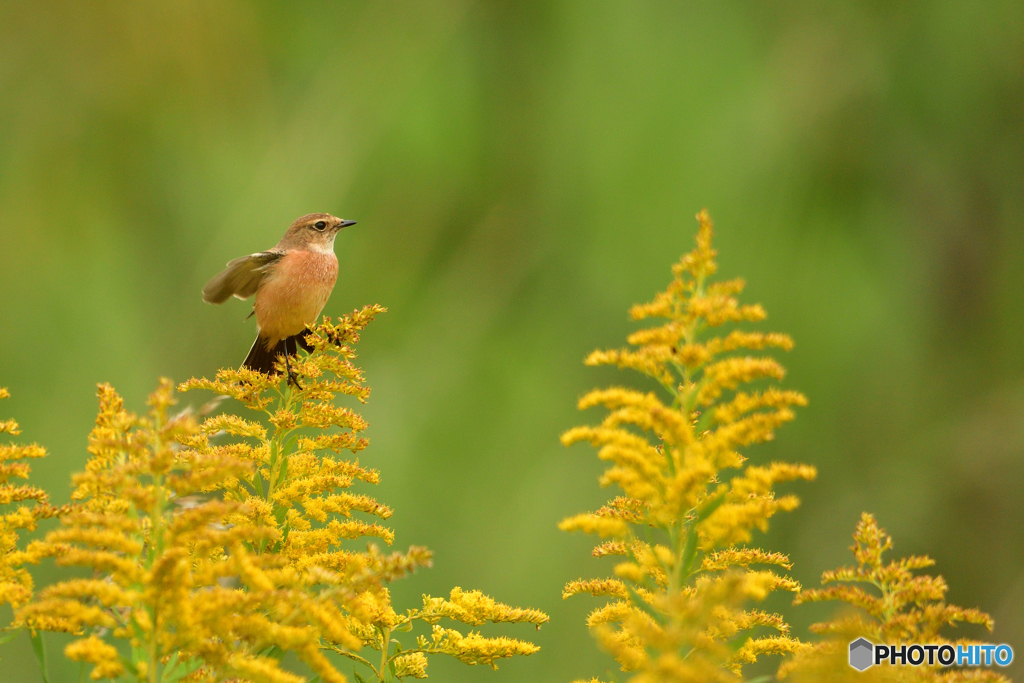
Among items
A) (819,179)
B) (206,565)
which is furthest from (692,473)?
(819,179)

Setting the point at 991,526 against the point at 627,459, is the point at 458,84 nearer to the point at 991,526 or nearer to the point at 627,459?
the point at 991,526

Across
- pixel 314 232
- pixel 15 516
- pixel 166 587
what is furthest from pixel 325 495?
pixel 314 232

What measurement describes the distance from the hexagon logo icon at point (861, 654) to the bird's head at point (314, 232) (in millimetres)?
2645

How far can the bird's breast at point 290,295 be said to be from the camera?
3.33 metres

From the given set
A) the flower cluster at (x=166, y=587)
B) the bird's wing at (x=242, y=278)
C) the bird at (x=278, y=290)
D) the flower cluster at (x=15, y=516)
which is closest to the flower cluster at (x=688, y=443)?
the flower cluster at (x=166, y=587)

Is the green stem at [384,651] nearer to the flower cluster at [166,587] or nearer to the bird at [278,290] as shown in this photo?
the flower cluster at [166,587]

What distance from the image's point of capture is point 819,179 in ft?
17.6

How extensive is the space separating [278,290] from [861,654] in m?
2.34

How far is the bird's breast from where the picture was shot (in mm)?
3326

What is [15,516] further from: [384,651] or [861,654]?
[861,654]

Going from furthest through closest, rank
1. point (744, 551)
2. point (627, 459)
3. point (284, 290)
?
1. point (284, 290)
2. point (744, 551)
3. point (627, 459)

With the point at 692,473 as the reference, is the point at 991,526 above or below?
above

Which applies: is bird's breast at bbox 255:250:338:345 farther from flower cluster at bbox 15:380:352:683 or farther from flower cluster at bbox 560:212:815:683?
flower cluster at bbox 560:212:815:683

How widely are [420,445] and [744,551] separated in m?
3.46
